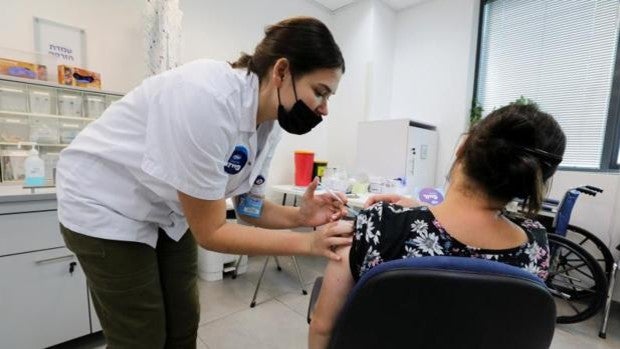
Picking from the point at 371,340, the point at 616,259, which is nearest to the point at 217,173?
the point at 371,340

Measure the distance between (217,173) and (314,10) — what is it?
10.4ft

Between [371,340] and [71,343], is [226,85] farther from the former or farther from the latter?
[71,343]

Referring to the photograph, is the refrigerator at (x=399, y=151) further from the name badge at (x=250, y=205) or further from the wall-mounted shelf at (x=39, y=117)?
the wall-mounted shelf at (x=39, y=117)

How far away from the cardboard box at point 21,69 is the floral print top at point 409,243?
78.5 inches

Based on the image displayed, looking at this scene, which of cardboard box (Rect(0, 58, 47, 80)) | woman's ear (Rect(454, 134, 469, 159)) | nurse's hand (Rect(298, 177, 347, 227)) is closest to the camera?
woman's ear (Rect(454, 134, 469, 159))

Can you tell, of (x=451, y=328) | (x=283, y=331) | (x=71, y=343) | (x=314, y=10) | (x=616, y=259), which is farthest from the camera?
(x=314, y=10)

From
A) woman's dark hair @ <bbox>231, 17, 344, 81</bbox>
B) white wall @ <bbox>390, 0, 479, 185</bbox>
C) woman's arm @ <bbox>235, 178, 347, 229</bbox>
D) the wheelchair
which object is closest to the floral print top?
woman's arm @ <bbox>235, 178, 347, 229</bbox>

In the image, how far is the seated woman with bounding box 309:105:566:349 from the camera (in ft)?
2.07

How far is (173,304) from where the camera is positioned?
961mm

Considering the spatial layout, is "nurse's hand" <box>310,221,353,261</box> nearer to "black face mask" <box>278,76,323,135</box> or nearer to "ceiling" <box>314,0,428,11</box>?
"black face mask" <box>278,76,323,135</box>

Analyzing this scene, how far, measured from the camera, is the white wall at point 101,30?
1.76 metres

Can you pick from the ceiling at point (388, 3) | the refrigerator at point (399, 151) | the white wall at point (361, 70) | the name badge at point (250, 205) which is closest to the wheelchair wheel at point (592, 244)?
the refrigerator at point (399, 151)

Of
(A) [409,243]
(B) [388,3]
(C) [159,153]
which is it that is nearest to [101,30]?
(C) [159,153]

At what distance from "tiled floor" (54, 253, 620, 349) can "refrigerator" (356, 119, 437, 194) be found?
4.00ft
